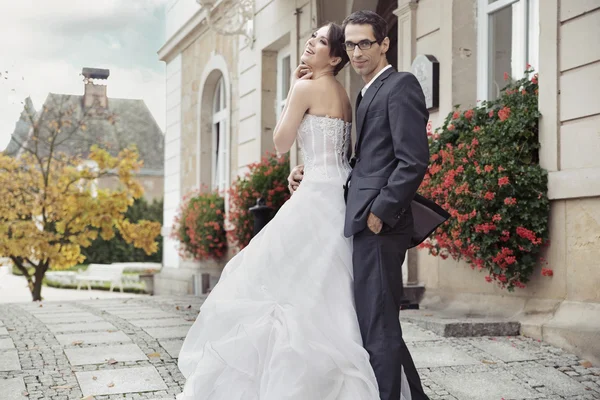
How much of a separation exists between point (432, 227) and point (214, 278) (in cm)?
1048

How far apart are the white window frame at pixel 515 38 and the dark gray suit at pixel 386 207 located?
11.9ft

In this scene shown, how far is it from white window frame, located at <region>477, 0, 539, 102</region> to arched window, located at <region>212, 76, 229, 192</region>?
765 cm

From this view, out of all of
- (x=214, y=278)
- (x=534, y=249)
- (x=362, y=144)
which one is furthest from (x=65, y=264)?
(x=362, y=144)

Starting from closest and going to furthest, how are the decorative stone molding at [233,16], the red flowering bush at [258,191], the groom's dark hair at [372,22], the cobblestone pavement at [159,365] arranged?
the groom's dark hair at [372,22]
the cobblestone pavement at [159,365]
the red flowering bush at [258,191]
the decorative stone molding at [233,16]

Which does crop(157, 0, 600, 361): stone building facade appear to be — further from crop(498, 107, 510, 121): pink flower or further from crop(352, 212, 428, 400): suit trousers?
crop(352, 212, 428, 400): suit trousers

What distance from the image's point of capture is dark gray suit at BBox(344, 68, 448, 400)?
117 inches

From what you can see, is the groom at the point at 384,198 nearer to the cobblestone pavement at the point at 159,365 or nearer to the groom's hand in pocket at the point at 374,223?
the groom's hand in pocket at the point at 374,223

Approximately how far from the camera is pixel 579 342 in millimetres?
4895

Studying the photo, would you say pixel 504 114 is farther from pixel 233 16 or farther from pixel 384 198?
pixel 233 16

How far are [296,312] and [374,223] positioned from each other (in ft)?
1.67

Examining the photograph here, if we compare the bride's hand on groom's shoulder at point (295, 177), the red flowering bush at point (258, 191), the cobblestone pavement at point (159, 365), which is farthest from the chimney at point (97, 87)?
the bride's hand on groom's shoulder at point (295, 177)

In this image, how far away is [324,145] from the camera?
11.2 feet

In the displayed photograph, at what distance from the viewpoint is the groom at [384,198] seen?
2.97 metres

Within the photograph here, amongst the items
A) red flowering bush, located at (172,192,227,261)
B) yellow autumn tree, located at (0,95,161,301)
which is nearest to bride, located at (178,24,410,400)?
red flowering bush, located at (172,192,227,261)
